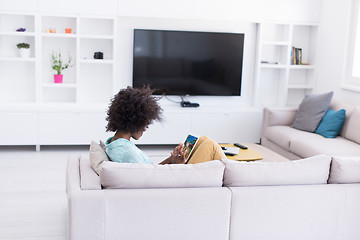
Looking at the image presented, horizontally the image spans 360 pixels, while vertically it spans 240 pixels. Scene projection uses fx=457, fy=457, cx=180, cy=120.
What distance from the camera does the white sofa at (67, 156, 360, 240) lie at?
226 cm

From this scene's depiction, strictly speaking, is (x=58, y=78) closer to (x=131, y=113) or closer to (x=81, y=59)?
(x=81, y=59)

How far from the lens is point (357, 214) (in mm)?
2592

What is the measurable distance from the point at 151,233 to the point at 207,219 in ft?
1.00

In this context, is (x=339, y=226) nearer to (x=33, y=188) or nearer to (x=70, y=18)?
(x=33, y=188)

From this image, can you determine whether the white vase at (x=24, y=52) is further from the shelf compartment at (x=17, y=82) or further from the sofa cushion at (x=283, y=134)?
the sofa cushion at (x=283, y=134)

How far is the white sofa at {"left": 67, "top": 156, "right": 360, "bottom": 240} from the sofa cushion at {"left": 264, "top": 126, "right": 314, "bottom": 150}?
7.49 feet

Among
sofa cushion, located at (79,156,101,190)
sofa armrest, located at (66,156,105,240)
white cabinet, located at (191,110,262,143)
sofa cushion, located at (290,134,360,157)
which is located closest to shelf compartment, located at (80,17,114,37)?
white cabinet, located at (191,110,262,143)

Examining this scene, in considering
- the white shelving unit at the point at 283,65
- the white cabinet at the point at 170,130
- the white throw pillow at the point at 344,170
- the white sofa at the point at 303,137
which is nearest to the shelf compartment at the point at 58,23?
the white cabinet at the point at 170,130

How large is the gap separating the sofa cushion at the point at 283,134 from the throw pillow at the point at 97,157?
8.88ft

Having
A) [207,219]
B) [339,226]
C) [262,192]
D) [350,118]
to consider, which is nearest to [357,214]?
[339,226]

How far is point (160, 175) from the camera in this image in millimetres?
2375

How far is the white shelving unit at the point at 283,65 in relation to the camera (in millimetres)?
6062

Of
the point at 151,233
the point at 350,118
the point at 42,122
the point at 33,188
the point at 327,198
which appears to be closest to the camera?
the point at 151,233

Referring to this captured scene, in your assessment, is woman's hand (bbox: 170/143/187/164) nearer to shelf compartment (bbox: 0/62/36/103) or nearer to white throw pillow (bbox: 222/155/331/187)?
white throw pillow (bbox: 222/155/331/187)
